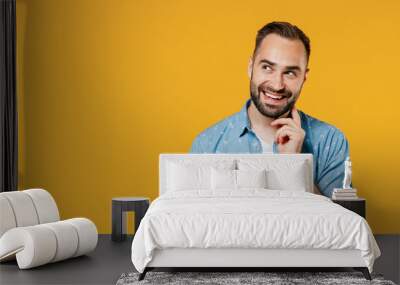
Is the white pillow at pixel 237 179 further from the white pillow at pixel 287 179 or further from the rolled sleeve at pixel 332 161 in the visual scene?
the rolled sleeve at pixel 332 161

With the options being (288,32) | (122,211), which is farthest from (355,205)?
(122,211)

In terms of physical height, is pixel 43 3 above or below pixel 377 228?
above

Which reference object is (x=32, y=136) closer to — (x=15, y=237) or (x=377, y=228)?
(x=15, y=237)

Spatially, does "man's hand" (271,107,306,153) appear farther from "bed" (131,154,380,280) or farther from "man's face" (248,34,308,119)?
"bed" (131,154,380,280)

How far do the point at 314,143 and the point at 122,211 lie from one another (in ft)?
7.27

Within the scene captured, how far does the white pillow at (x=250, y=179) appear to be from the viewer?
6555mm

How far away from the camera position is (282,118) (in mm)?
7387

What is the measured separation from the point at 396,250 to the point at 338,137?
4.92ft

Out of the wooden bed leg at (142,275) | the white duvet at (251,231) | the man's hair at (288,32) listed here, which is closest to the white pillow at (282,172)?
the man's hair at (288,32)

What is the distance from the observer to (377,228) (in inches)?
293

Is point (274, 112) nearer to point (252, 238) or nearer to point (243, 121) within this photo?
point (243, 121)

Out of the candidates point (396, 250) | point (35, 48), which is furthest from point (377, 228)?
point (35, 48)

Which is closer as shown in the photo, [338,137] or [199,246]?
[199,246]

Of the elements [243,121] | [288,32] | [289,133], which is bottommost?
[289,133]
